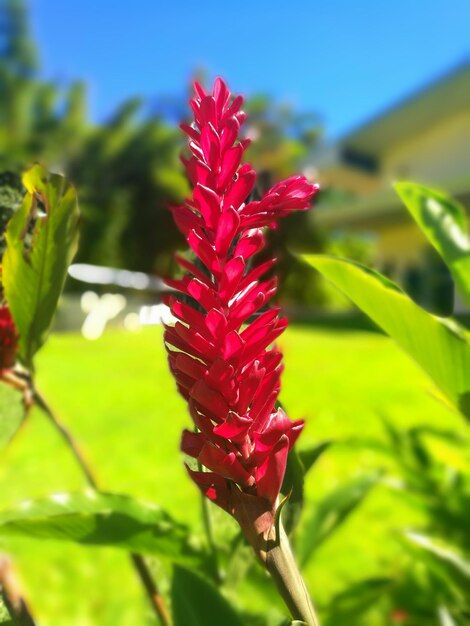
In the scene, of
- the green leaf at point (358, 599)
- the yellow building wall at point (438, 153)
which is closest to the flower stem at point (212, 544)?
the green leaf at point (358, 599)

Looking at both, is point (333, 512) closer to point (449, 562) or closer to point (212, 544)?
point (449, 562)

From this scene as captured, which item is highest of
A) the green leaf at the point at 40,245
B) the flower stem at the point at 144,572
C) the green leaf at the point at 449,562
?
Answer: the green leaf at the point at 40,245

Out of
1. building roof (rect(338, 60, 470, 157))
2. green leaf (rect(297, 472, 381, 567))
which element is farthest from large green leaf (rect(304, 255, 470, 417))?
building roof (rect(338, 60, 470, 157))

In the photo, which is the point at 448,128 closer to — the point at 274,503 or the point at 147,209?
the point at 147,209

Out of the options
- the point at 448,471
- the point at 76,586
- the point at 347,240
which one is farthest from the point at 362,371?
the point at 347,240

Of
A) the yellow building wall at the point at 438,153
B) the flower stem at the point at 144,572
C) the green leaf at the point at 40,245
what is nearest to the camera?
the green leaf at the point at 40,245

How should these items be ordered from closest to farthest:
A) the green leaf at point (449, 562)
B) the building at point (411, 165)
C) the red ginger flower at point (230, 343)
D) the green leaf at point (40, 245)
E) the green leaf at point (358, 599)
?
the red ginger flower at point (230, 343), the green leaf at point (40, 245), the green leaf at point (449, 562), the green leaf at point (358, 599), the building at point (411, 165)

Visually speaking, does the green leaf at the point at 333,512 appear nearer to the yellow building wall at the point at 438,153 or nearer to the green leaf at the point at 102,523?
the green leaf at the point at 102,523
